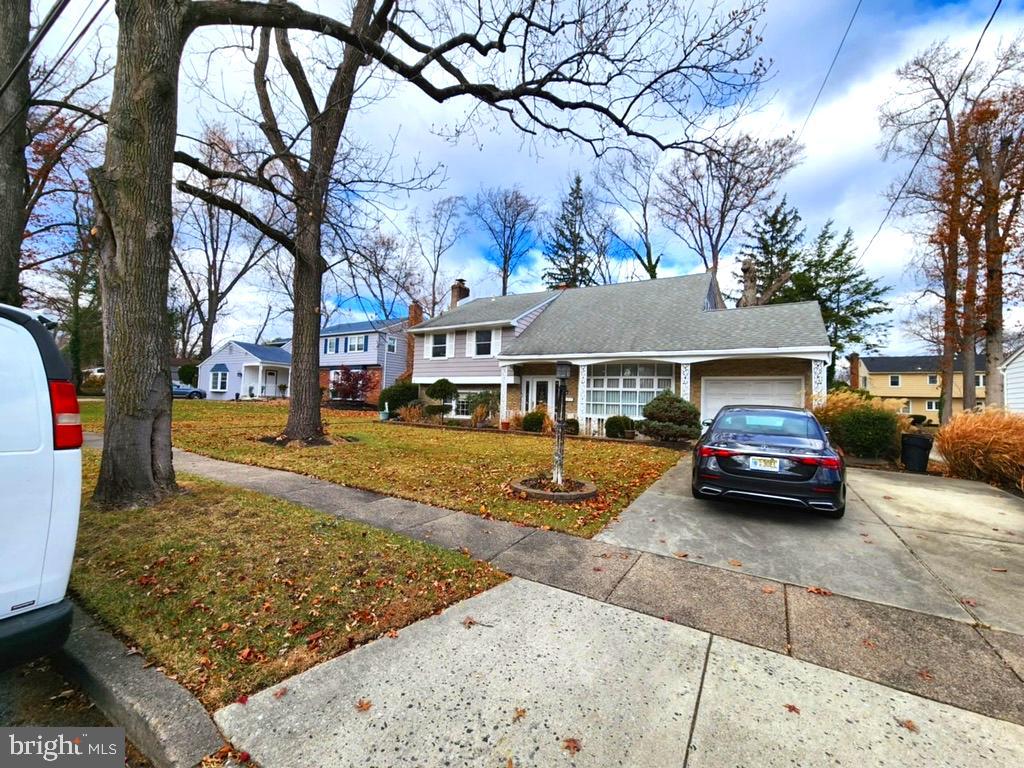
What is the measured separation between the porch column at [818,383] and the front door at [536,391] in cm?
824

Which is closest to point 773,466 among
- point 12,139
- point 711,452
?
point 711,452

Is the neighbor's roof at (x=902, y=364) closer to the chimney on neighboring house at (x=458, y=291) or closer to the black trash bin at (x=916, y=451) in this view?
the black trash bin at (x=916, y=451)

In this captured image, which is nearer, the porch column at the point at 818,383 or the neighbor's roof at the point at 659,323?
the porch column at the point at 818,383

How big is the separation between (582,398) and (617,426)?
7.14ft

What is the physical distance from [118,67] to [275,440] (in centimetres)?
719

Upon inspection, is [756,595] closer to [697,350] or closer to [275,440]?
[275,440]

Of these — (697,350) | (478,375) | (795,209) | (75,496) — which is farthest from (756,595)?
(795,209)

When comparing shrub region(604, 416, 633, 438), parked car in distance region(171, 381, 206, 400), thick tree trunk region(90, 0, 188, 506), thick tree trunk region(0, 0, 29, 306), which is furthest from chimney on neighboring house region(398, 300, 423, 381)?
parked car in distance region(171, 381, 206, 400)

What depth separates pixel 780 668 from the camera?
2486 mm

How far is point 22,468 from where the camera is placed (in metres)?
1.97

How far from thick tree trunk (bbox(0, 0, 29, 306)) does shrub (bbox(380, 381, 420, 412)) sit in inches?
499

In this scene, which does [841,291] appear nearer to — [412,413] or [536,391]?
[536,391]

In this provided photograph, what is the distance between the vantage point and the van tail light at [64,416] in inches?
83.9

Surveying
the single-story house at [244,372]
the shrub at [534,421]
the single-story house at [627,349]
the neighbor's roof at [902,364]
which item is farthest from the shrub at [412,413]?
the neighbor's roof at [902,364]
